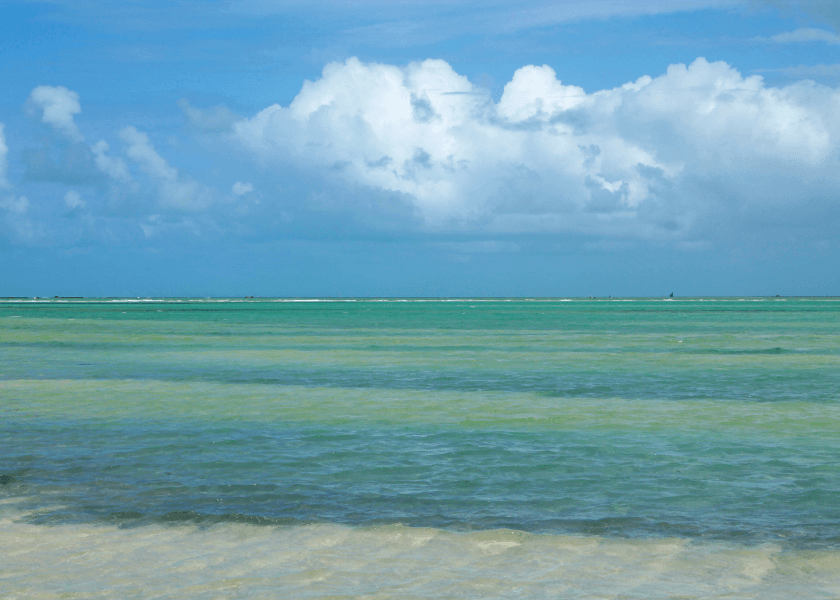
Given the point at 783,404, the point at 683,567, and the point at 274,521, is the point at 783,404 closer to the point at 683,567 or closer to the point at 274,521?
the point at 683,567

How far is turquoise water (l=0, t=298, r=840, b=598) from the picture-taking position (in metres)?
6.83

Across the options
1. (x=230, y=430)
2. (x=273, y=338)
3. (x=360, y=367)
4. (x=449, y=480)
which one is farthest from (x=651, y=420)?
(x=273, y=338)

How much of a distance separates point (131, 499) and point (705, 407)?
1216cm

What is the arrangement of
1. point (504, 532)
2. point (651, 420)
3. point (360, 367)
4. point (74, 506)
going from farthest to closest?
point (360, 367)
point (651, 420)
point (74, 506)
point (504, 532)

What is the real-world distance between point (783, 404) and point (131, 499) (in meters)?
14.0

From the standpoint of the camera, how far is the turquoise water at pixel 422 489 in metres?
6.83

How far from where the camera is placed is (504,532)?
A: 803cm

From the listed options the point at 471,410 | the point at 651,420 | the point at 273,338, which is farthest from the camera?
Result: the point at 273,338

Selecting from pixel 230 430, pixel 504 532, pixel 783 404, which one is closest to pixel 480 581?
pixel 504 532

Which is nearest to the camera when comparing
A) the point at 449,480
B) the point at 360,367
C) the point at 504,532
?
the point at 504,532

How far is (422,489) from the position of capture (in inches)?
385

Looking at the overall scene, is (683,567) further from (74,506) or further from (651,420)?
(651,420)

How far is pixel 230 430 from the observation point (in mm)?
14141

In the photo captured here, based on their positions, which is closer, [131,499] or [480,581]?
[480,581]
